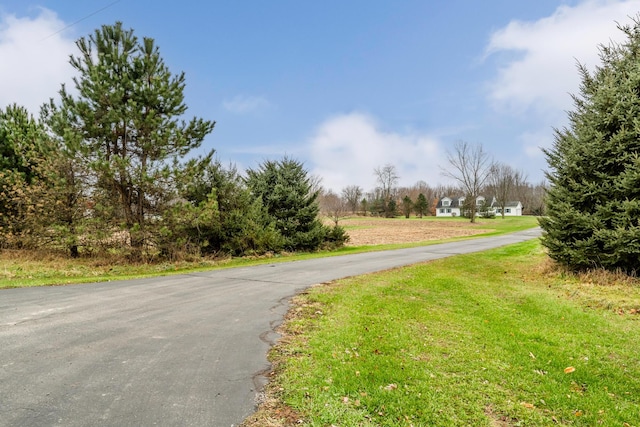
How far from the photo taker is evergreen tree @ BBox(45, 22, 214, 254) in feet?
41.9

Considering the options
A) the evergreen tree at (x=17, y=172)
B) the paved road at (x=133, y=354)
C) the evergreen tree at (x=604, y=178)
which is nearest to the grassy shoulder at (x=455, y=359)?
the paved road at (x=133, y=354)

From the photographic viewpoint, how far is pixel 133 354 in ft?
13.6

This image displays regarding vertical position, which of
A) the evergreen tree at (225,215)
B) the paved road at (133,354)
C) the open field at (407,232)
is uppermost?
the evergreen tree at (225,215)

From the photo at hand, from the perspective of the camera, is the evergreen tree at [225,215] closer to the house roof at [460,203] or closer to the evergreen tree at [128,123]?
the evergreen tree at [128,123]

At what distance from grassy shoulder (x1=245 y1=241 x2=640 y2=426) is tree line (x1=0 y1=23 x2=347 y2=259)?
29.5 feet

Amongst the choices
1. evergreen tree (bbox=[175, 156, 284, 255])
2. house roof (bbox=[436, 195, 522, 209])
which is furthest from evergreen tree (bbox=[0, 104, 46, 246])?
house roof (bbox=[436, 195, 522, 209])

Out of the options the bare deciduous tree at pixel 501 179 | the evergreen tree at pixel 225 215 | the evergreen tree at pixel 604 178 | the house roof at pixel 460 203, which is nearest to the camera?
the evergreen tree at pixel 604 178

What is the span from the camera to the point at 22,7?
32.2 feet

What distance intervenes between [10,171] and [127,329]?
14.0 m

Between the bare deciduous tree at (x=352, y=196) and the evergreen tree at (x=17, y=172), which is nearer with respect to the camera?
the evergreen tree at (x=17, y=172)

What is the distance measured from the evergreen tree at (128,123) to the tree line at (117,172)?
4cm

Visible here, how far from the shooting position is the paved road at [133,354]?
292cm

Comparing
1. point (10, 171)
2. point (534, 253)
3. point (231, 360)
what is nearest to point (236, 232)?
point (10, 171)

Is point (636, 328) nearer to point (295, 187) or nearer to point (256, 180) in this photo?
point (295, 187)
